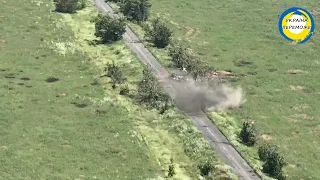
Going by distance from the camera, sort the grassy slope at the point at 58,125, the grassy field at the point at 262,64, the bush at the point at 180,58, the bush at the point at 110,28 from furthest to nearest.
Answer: the bush at the point at 110,28 < the bush at the point at 180,58 < the grassy field at the point at 262,64 < the grassy slope at the point at 58,125

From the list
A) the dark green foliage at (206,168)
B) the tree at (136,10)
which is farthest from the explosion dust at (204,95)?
the tree at (136,10)

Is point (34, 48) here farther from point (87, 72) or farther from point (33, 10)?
point (33, 10)

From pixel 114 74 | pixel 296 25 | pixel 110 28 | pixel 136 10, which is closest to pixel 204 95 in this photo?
pixel 114 74

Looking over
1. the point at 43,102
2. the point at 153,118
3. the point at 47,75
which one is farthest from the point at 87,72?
the point at 153,118

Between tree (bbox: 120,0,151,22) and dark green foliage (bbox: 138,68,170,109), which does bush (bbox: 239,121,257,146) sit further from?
tree (bbox: 120,0,151,22)

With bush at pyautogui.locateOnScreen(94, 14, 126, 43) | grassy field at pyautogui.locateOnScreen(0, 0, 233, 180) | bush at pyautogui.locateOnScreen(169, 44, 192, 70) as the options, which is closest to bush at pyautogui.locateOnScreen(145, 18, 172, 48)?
bush at pyautogui.locateOnScreen(169, 44, 192, 70)

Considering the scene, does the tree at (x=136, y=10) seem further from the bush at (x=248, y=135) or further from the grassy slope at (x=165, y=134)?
the bush at (x=248, y=135)

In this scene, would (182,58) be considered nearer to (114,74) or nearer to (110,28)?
(114,74)
